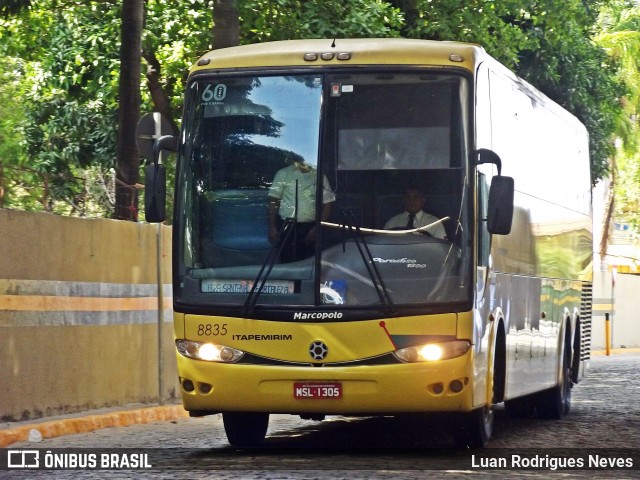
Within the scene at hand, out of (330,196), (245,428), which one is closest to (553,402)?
(245,428)

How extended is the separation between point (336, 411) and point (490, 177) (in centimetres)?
242

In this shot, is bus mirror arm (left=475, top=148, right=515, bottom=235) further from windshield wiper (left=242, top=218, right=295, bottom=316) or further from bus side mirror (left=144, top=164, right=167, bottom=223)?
bus side mirror (left=144, top=164, right=167, bottom=223)

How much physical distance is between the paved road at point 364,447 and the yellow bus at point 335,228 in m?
0.46

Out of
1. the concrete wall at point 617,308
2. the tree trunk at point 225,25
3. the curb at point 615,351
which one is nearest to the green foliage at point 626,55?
the concrete wall at point 617,308

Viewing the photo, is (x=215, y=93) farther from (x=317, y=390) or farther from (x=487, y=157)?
(x=317, y=390)

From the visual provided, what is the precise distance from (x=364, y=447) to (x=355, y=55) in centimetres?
329

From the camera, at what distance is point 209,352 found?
11266mm

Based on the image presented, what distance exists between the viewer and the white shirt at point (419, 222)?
11078 mm

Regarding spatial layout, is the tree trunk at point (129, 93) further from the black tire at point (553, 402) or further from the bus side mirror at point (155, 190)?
the bus side mirror at point (155, 190)

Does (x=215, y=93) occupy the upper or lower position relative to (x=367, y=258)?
upper

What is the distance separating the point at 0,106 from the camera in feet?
120

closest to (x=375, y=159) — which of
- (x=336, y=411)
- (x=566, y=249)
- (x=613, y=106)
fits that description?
(x=336, y=411)

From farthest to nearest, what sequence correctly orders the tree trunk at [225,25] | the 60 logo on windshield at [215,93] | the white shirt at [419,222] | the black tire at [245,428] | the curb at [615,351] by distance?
the curb at [615,351], the tree trunk at [225,25], the black tire at [245,428], the 60 logo on windshield at [215,93], the white shirt at [419,222]

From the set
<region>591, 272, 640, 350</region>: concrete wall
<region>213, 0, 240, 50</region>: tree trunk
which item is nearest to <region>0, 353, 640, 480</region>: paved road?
<region>213, 0, 240, 50</region>: tree trunk
